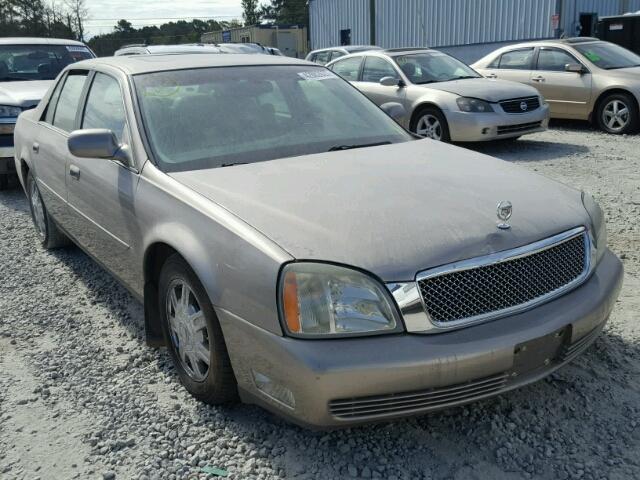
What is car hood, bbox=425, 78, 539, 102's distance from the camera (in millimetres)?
8977

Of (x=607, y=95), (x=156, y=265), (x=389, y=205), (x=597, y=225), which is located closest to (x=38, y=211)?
(x=156, y=265)

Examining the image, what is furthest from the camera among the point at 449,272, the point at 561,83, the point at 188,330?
the point at 561,83

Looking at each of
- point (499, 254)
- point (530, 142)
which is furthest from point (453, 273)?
point (530, 142)

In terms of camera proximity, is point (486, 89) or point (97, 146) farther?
point (486, 89)

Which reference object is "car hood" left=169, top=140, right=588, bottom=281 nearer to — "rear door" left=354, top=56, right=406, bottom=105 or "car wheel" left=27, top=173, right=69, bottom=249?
"car wheel" left=27, top=173, right=69, bottom=249

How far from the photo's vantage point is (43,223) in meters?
5.43

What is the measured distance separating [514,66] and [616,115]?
2.14 metres

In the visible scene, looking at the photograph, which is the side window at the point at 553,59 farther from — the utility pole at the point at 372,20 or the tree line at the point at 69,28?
the tree line at the point at 69,28

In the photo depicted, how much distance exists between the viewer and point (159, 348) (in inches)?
140

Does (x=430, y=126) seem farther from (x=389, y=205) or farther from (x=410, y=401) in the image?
(x=410, y=401)

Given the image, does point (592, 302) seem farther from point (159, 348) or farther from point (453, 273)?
point (159, 348)

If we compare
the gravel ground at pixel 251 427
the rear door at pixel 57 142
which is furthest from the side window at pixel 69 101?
the gravel ground at pixel 251 427

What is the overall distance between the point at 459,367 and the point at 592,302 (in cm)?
76

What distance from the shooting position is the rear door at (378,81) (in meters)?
9.79
